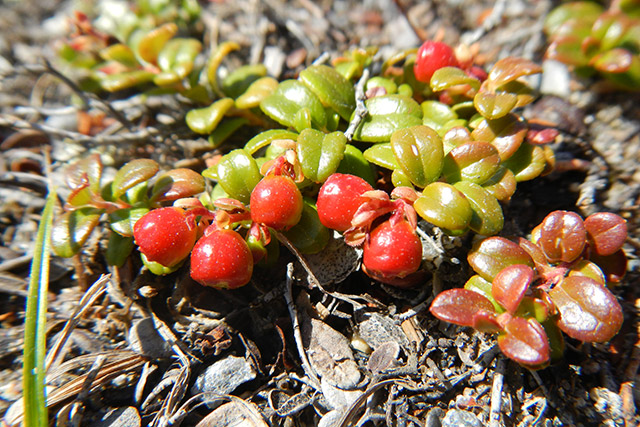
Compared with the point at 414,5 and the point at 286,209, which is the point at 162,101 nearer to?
the point at 286,209

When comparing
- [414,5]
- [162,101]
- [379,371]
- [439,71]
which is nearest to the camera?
[379,371]

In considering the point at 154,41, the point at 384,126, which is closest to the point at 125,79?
the point at 154,41

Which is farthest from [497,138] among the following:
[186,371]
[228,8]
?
[228,8]

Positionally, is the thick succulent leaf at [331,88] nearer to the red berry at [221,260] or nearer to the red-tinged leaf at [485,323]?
the red berry at [221,260]

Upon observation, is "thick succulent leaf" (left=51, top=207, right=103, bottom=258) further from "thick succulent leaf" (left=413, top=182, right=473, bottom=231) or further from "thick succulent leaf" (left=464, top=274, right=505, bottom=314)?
"thick succulent leaf" (left=464, top=274, right=505, bottom=314)

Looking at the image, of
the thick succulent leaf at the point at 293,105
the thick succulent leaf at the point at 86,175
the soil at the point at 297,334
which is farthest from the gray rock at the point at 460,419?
the thick succulent leaf at the point at 86,175
